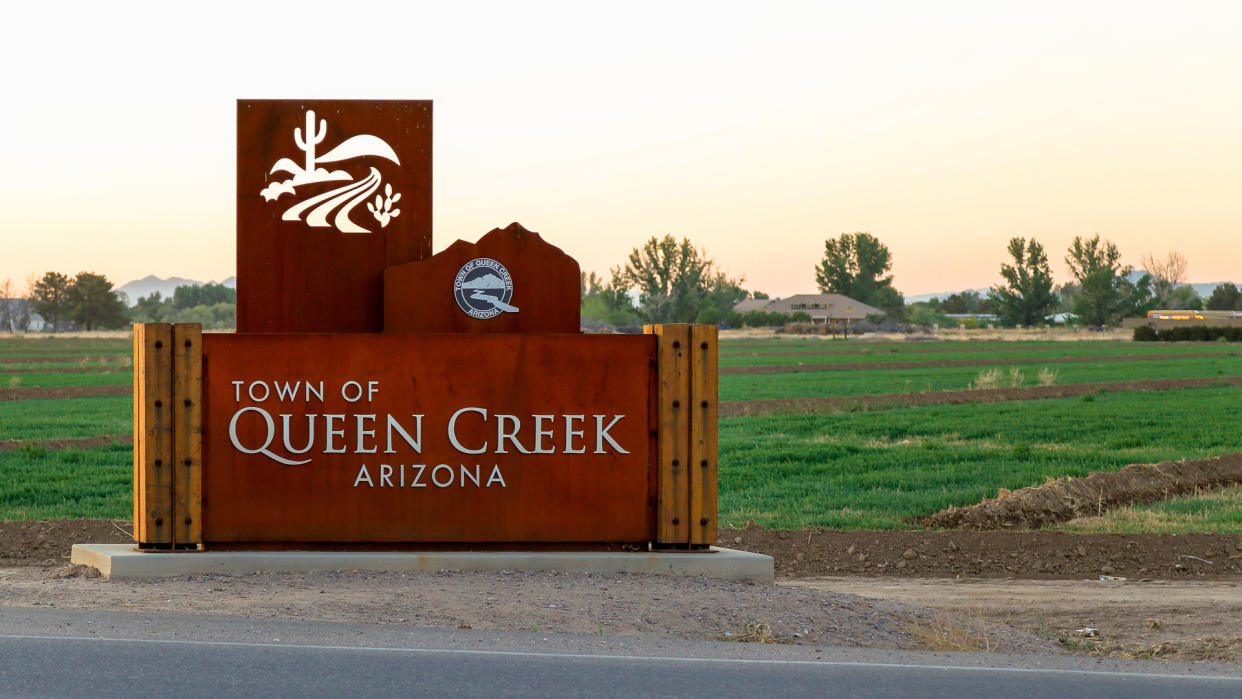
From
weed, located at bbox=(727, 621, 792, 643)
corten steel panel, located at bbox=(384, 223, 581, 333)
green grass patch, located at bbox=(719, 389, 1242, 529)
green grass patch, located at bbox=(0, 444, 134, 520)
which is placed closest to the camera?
weed, located at bbox=(727, 621, 792, 643)

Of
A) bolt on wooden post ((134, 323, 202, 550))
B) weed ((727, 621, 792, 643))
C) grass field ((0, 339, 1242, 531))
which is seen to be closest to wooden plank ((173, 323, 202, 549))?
bolt on wooden post ((134, 323, 202, 550))

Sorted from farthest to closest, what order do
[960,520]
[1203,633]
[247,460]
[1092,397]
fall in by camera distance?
[1092,397], [960,520], [247,460], [1203,633]

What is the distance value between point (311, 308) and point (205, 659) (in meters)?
4.16

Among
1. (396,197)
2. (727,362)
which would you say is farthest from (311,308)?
(727,362)

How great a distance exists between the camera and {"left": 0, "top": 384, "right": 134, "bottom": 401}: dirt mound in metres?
38.2

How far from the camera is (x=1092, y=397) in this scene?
37.9 meters

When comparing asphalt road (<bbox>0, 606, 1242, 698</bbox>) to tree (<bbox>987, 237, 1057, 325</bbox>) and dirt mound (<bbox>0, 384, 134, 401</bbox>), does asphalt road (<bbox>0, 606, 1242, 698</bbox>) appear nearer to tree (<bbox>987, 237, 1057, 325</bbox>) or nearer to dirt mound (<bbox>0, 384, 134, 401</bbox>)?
dirt mound (<bbox>0, 384, 134, 401</bbox>)

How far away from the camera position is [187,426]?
10328 millimetres

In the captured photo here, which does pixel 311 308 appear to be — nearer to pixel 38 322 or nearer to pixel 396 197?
pixel 396 197

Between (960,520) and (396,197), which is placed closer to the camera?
(396,197)

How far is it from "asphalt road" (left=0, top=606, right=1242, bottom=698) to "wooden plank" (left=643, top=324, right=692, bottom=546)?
2.25m

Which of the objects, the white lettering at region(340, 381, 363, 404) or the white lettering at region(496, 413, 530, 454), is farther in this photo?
the white lettering at region(496, 413, 530, 454)

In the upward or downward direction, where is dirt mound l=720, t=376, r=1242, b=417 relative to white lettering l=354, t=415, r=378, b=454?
downward

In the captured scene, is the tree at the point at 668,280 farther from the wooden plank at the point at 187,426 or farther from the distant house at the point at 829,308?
the wooden plank at the point at 187,426
